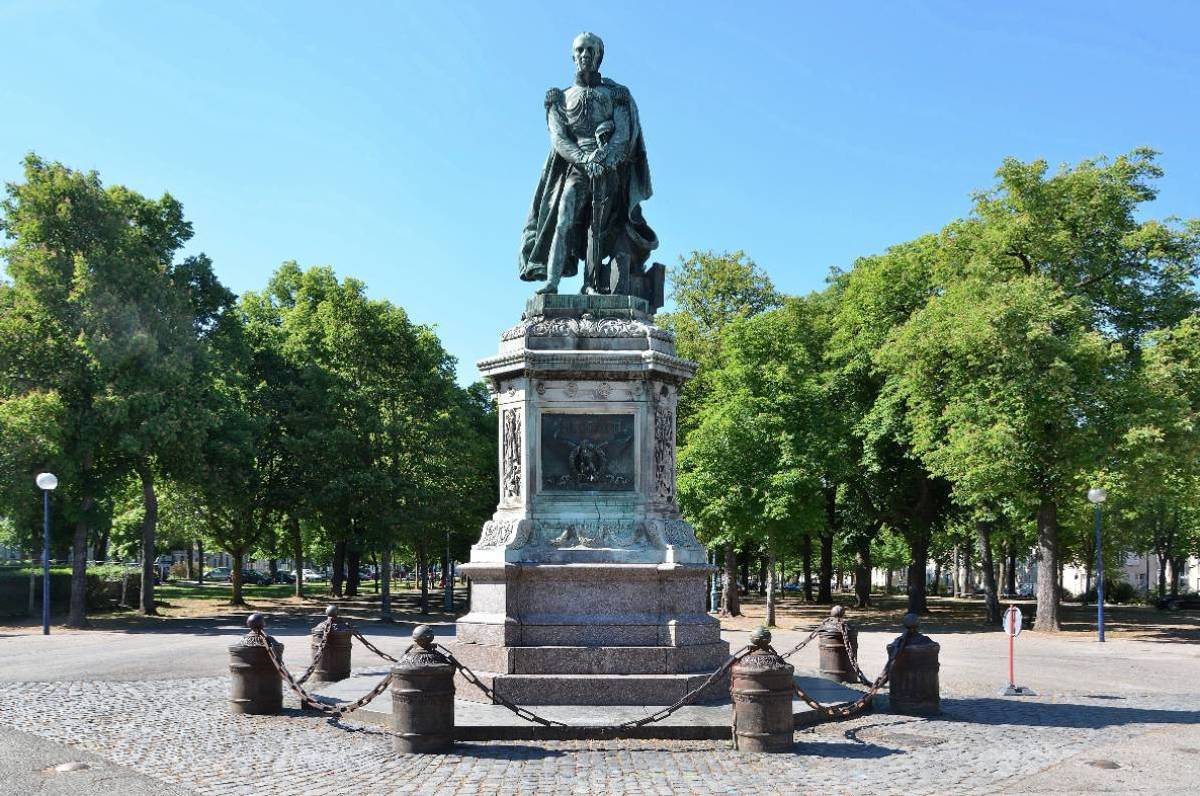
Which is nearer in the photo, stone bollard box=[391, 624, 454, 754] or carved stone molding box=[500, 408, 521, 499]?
stone bollard box=[391, 624, 454, 754]

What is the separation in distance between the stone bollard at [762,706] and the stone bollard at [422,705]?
8.71 feet

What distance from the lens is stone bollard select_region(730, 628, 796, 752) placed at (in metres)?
9.43

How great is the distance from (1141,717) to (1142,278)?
73.0 ft

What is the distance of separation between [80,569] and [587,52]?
2473 centimetres

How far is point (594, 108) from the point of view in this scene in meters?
13.2

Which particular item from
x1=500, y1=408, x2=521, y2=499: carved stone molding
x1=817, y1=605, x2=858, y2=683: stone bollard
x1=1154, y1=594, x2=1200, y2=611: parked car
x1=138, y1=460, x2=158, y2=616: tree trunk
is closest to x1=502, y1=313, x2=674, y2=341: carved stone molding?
x1=500, y1=408, x2=521, y2=499: carved stone molding

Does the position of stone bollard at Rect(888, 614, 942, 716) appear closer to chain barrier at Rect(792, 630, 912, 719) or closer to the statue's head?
chain barrier at Rect(792, 630, 912, 719)

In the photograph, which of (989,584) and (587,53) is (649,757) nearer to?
(587,53)

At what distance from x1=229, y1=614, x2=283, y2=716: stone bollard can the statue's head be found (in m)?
7.87

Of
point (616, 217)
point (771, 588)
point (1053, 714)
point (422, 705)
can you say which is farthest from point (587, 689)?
point (771, 588)

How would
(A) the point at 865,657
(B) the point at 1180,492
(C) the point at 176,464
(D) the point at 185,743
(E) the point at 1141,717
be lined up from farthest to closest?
1. (C) the point at 176,464
2. (B) the point at 1180,492
3. (A) the point at 865,657
4. (E) the point at 1141,717
5. (D) the point at 185,743

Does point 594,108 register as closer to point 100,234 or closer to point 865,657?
point 865,657

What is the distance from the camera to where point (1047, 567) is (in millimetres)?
30156

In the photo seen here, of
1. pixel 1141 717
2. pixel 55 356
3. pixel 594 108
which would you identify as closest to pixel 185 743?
pixel 594 108
